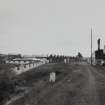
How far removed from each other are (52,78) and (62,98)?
7.70 metres

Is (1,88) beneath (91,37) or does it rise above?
beneath

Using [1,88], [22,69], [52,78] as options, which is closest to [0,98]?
[1,88]

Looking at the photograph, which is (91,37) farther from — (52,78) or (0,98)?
(0,98)

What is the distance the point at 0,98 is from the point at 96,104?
381 inches

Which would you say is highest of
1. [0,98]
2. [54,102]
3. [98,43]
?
[98,43]

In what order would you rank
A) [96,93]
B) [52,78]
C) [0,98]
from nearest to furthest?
[96,93], [0,98], [52,78]

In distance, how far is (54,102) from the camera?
10859 millimetres

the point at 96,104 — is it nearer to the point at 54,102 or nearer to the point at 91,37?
the point at 54,102

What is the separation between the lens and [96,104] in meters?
9.91

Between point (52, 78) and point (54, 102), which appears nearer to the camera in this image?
point (54, 102)

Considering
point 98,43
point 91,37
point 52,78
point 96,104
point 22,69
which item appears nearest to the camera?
point 96,104

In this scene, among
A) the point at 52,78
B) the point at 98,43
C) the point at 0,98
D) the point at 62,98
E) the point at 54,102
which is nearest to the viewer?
the point at 54,102

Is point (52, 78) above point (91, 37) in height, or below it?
below

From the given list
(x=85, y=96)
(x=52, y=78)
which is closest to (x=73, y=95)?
(x=85, y=96)
